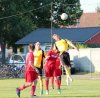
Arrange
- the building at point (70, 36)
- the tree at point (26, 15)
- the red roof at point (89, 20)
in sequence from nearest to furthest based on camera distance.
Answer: the building at point (70, 36) → the tree at point (26, 15) → the red roof at point (89, 20)

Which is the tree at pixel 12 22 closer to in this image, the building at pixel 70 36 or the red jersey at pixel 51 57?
the building at pixel 70 36

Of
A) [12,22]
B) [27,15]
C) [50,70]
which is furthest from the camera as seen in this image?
[27,15]

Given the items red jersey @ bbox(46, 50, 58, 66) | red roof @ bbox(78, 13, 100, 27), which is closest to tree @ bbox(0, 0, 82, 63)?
red jersey @ bbox(46, 50, 58, 66)

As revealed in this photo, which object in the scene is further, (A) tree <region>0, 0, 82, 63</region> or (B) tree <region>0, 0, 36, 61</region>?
(A) tree <region>0, 0, 82, 63</region>

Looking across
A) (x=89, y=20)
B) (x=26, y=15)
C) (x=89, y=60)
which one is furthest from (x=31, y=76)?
(x=89, y=20)

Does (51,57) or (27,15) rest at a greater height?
(27,15)

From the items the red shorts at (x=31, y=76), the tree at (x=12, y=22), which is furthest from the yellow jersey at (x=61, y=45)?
the tree at (x=12, y=22)

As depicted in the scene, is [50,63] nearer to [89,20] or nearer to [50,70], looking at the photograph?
[50,70]

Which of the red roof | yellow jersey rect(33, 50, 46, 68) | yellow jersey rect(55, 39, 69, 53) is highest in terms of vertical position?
the red roof

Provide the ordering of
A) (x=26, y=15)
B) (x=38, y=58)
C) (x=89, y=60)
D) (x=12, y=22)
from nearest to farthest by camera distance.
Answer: (x=38, y=58)
(x=89, y=60)
(x=12, y=22)
(x=26, y=15)

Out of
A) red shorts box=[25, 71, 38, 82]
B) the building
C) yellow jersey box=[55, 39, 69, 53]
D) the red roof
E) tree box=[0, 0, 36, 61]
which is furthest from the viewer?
the red roof

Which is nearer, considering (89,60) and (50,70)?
(50,70)

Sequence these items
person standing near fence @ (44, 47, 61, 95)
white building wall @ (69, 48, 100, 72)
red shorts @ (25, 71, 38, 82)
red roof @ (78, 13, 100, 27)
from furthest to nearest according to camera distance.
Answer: red roof @ (78, 13, 100, 27) → white building wall @ (69, 48, 100, 72) → person standing near fence @ (44, 47, 61, 95) → red shorts @ (25, 71, 38, 82)

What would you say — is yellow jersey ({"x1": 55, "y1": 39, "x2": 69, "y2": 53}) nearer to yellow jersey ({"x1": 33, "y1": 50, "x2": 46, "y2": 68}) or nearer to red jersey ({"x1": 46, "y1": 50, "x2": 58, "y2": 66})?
red jersey ({"x1": 46, "y1": 50, "x2": 58, "y2": 66})
